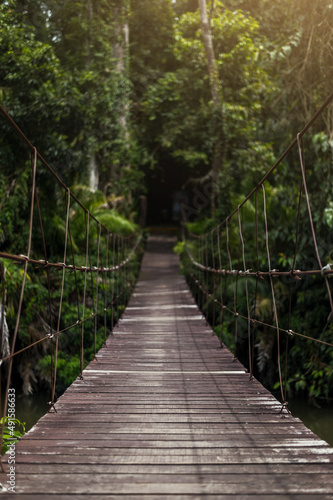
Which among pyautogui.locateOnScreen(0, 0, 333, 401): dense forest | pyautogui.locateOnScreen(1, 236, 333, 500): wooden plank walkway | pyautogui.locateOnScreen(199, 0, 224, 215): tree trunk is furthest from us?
pyautogui.locateOnScreen(199, 0, 224, 215): tree trunk

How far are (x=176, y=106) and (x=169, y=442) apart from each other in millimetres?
10678

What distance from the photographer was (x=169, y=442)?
5.77ft

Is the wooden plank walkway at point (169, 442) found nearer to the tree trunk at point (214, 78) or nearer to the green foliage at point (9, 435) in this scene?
the green foliage at point (9, 435)

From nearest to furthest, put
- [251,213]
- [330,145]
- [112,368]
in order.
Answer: [112,368] → [330,145] → [251,213]

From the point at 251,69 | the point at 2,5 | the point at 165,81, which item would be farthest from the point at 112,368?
the point at 165,81

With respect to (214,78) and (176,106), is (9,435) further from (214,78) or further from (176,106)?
(176,106)

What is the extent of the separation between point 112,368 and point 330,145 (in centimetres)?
312

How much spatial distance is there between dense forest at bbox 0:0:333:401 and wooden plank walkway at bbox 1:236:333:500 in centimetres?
254

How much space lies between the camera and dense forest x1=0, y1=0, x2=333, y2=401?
17.3ft

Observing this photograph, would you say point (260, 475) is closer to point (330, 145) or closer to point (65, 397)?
point (65, 397)

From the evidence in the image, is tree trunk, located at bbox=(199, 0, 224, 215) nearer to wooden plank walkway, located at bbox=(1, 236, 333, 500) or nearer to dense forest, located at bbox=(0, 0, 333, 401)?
dense forest, located at bbox=(0, 0, 333, 401)

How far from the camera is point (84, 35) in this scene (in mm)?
9203

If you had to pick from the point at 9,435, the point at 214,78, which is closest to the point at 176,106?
the point at 214,78

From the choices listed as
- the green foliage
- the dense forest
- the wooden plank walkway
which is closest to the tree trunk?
the dense forest
